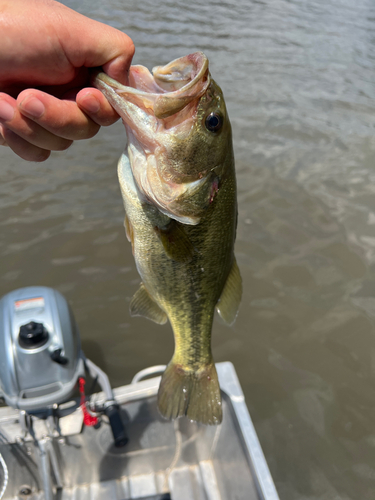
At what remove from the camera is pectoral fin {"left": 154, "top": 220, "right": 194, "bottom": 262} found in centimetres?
162

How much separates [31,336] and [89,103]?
5.29 feet

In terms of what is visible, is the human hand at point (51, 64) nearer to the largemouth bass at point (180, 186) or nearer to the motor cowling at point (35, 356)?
the largemouth bass at point (180, 186)

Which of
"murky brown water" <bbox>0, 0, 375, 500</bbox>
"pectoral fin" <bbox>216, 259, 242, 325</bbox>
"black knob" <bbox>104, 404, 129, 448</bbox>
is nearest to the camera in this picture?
"pectoral fin" <bbox>216, 259, 242, 325</bbox>

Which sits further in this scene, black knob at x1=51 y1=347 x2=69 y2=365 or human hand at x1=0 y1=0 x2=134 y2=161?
black knob at x1=51 y1=347 x2=69 y2=365

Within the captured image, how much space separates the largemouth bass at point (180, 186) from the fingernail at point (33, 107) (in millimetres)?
246

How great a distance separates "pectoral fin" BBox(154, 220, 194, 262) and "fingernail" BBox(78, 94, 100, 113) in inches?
21.5

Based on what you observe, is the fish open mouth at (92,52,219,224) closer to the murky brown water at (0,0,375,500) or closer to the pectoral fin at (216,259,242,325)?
the pectoral fin at (216,259,242,325)

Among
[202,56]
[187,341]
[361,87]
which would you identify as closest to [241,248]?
[187,341]

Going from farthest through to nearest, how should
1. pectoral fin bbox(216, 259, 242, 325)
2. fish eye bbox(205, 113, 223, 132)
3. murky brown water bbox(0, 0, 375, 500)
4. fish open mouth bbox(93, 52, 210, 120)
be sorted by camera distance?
murky brown water bbox(0, 0, 375, 500) → pectoral fin bbox(216, 259, 242, 325) → fish eye bbox(205, 113, 223, 132) → fish open mouth bbox(93, 52, 210, 120)

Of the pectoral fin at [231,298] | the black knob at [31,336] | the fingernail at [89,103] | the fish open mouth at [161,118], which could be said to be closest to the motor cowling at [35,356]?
the black knob at [31,336]

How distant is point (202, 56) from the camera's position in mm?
1404

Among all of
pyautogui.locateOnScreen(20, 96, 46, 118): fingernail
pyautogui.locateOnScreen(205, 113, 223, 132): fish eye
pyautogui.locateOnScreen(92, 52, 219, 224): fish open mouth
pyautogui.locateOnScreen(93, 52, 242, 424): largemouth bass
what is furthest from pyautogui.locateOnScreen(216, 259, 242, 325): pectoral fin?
pyautogui.locateOnScreen(20, 96, 46, 118): fingernail

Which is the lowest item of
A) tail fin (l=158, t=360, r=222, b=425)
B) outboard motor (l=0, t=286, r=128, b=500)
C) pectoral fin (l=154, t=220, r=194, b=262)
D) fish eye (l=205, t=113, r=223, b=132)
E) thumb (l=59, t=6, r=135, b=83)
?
outboard motor (l=0, t=286, r=128, b=500)

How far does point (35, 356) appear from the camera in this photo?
8.04ft
